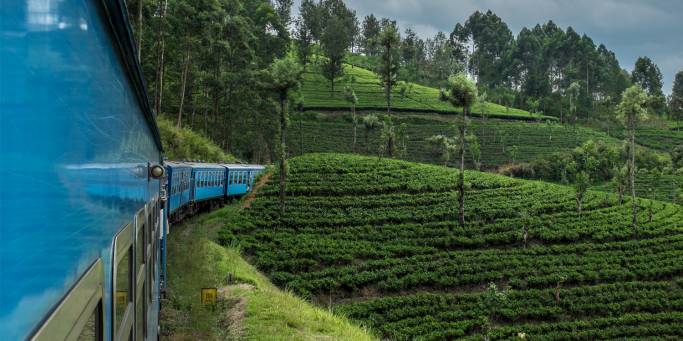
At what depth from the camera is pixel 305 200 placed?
31.2 m

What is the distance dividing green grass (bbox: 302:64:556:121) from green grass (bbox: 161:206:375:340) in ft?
179

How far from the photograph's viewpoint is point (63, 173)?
131 centimetres

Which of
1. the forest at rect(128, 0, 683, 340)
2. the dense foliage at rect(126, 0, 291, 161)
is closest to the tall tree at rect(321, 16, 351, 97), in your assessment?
the forest at rect(128, 0, 683, 340)

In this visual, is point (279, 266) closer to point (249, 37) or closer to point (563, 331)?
point (563, 331)

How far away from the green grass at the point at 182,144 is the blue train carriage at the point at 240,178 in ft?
8.29

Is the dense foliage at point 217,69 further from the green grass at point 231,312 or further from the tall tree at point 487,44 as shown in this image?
the tall tree at point 487,44

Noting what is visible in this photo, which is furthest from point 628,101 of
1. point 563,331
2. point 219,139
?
point 219,139

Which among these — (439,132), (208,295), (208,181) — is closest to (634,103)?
(208,181)

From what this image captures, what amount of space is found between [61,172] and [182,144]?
3051cm

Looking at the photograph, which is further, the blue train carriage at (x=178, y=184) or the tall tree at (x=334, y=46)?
the tall tree at (x=334, y=46)

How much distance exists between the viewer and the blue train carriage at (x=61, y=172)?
3.14 ft

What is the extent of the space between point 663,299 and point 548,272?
14.9ft

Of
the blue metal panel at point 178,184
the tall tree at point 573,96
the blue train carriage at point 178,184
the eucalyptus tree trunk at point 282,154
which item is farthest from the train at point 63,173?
the tall tree at point 573,96

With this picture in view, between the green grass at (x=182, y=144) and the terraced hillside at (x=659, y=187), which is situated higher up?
the green grass at (x=182, y=144)
